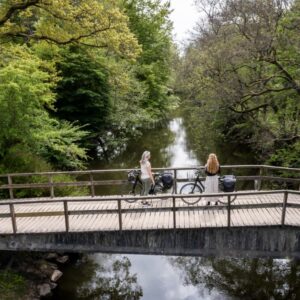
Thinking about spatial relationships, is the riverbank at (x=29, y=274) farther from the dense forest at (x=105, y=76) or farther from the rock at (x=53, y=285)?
the dense forest at (x=105, y=76)

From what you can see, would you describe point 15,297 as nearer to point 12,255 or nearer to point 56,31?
point 12,255

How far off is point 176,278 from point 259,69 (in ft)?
41.4

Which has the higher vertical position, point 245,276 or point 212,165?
point 212,165

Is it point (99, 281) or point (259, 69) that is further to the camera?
point (259, 69)

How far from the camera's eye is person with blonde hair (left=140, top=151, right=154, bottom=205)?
12.2 metres

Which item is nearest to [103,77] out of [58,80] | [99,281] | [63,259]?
[58,80]

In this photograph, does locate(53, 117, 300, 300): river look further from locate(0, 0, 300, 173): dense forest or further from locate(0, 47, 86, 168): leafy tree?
locate(0, 0, 300, 173): dense forest

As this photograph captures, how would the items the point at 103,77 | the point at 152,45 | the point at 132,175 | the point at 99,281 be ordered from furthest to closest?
the point at 152,45 < the point at 103,77 < the point at 99,281 < the point at 132,175

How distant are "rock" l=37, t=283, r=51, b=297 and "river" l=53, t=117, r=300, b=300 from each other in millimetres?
316

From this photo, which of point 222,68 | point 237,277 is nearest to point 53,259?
point 237,277

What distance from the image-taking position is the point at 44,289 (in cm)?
1220

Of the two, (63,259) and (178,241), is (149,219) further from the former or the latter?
(63,259)

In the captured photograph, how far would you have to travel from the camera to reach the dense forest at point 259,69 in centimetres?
1762

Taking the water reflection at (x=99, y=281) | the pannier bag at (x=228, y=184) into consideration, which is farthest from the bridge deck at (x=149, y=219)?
the water reflection at (x=99, y=281)
